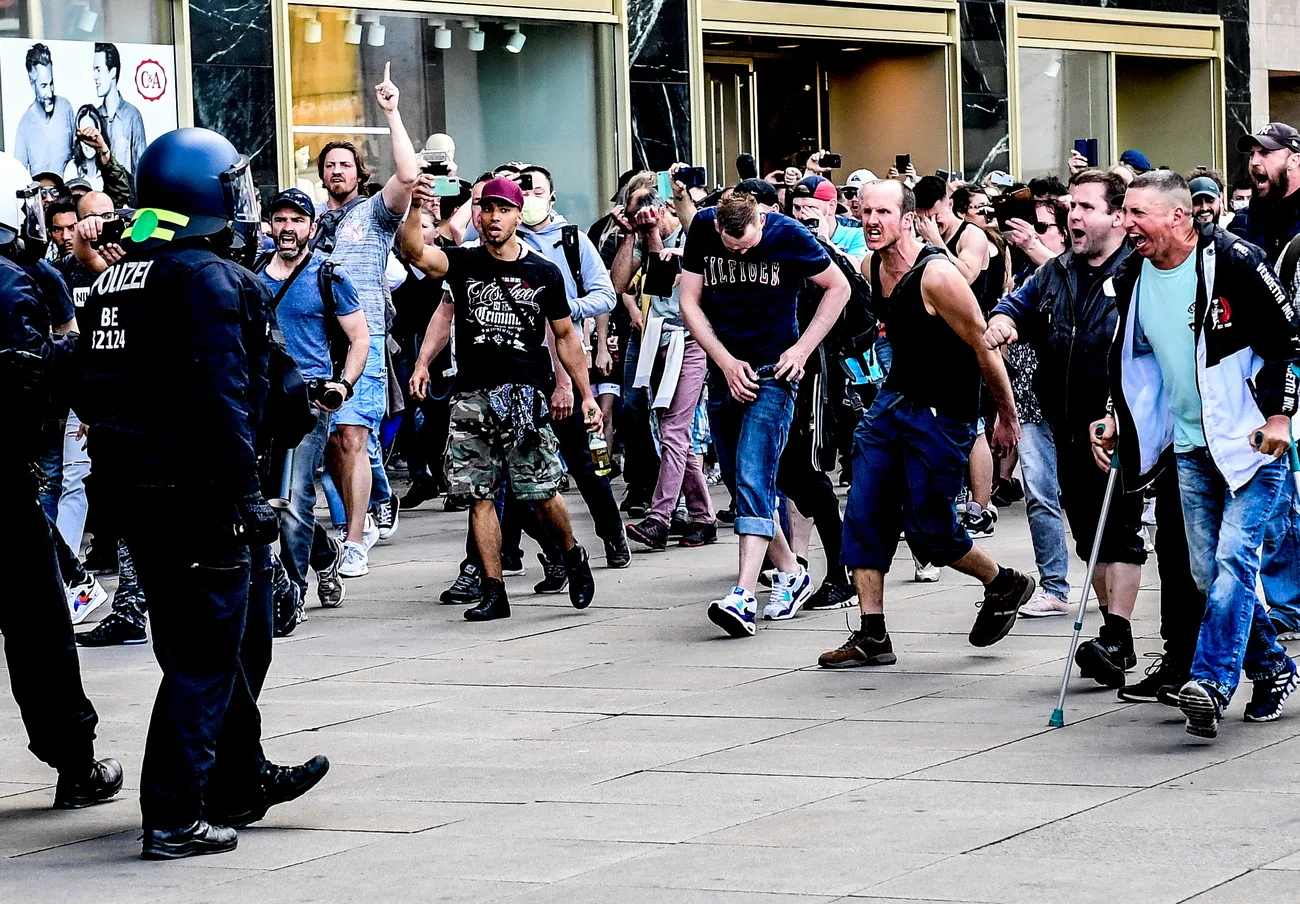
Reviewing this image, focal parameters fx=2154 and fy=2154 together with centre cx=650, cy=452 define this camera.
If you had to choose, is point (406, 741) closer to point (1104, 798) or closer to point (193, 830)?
point (193, 830)

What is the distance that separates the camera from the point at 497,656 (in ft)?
28.9

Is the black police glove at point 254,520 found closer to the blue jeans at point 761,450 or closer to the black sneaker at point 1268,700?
the black sneaker at point 1268,700

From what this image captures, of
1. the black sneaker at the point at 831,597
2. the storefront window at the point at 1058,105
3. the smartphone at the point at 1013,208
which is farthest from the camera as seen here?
the storefront window at the point at 1058,105

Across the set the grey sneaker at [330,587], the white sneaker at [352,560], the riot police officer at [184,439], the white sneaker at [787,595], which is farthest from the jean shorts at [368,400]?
the riot police officer at [184,439]

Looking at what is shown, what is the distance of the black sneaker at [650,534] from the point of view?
12039 mm

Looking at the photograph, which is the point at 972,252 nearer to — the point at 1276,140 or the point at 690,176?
the point at 690,176

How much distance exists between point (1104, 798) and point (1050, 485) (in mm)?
3792

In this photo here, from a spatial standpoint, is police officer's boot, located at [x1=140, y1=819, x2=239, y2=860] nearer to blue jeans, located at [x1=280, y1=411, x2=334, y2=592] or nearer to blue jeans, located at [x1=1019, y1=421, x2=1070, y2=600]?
blue jeans, located at [x1=280, y1=411, x2=334, y2=592]

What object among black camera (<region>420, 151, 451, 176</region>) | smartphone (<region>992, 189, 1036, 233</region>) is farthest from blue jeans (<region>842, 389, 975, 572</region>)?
black camera (<region>420, 151, 451, 176</region>)

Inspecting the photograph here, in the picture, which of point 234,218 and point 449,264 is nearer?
point 234,218

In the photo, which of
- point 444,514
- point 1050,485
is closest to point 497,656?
point 1050,485

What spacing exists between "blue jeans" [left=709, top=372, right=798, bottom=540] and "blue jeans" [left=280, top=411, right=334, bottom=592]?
6.45 ft

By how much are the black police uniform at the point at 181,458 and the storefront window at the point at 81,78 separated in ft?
33.3

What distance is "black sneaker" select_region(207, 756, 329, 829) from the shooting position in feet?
19.5
